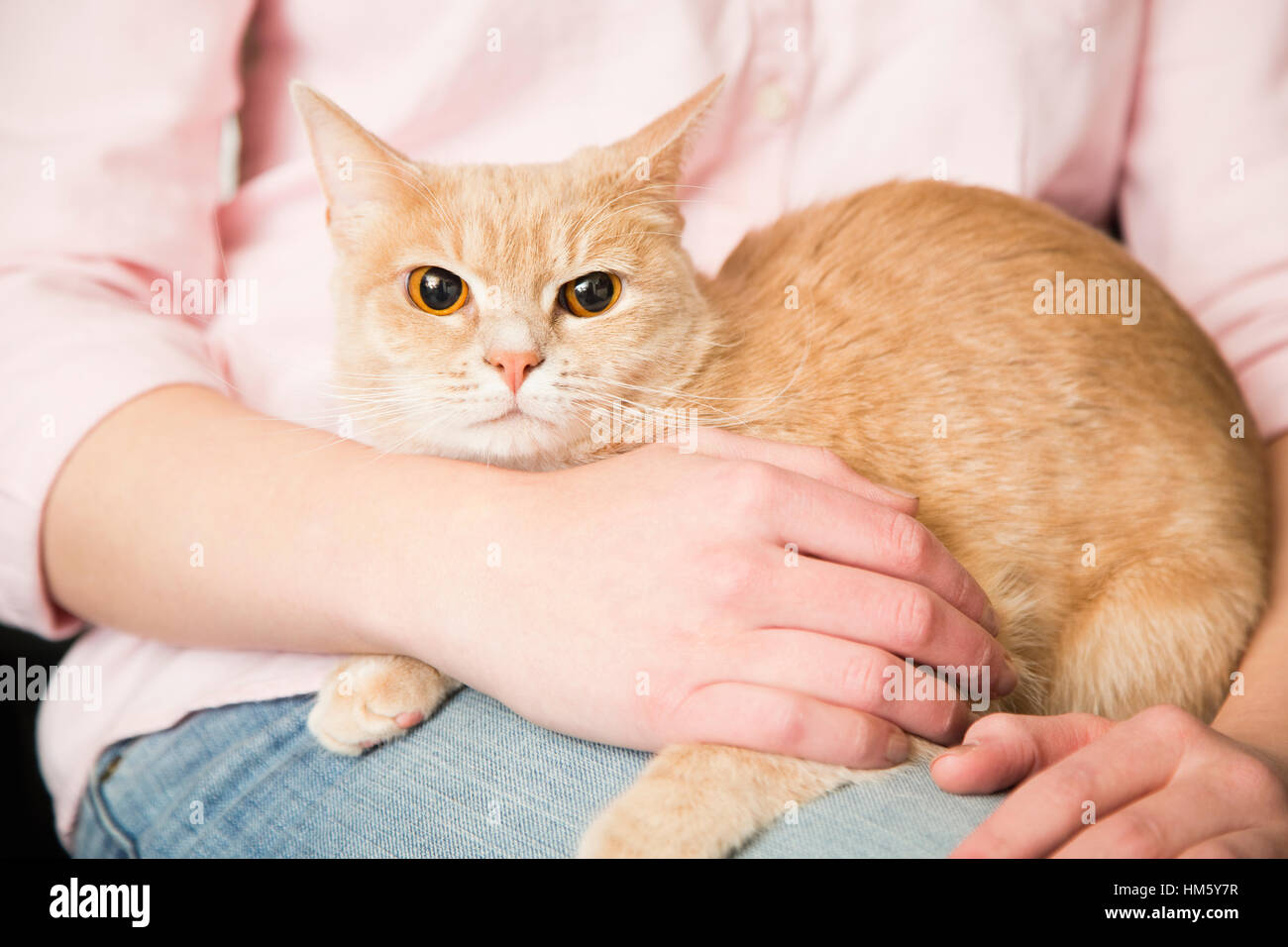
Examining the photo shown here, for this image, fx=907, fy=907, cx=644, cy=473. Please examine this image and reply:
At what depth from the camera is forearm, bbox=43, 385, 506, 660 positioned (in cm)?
117

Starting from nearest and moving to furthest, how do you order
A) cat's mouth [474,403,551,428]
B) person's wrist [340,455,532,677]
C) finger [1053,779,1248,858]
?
finger [1053,779,1248,858]
person's wrist [340,455,532,677]
cat's mouth [474,403,551,428]

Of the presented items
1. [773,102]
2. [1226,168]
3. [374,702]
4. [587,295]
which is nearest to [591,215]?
[587,295]

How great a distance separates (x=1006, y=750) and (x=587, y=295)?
0.81 meters

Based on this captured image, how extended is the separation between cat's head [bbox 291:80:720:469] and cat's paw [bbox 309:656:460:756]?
0.32m

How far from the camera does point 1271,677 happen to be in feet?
4.18

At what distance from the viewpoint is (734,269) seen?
5.22 ft

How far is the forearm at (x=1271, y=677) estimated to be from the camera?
1.17m

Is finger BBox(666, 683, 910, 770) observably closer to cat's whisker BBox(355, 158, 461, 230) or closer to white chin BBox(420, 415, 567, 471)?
white chin BBox(420, 415, 567, 471)

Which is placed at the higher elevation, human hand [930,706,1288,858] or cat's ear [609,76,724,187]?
cat's ear [609,76,724,187]

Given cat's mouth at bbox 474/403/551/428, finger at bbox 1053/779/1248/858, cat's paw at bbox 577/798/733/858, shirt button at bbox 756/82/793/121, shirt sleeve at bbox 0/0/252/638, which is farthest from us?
shirt button at bbox 756/82/793/121

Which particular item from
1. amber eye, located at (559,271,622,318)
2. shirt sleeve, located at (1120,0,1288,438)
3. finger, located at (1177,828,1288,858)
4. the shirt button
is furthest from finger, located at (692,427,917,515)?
shirt sleeve, located at (1120,0,1288,438)

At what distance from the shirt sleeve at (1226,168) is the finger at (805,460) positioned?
94cm

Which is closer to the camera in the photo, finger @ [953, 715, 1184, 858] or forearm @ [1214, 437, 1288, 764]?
finger @ [953, 715, 1184, 858]
